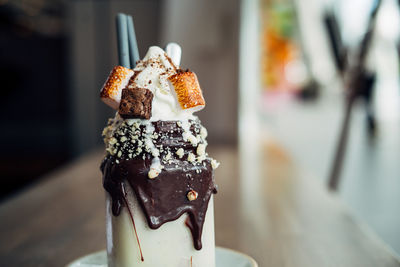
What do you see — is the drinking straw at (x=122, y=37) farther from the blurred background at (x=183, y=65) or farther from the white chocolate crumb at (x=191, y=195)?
the blurred background at (x=183, y=65)

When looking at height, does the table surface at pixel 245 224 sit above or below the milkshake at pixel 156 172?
below

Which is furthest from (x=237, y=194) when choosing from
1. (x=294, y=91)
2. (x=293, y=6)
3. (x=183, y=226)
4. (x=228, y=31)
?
(x=294, y=91)

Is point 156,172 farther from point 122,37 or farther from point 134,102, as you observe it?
point 122,37

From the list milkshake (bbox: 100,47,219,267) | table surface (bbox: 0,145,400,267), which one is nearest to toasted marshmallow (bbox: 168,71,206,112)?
milkshake (bbox: 100,47,219,267)

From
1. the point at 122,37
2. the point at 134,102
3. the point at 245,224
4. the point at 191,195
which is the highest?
the point at 122,37

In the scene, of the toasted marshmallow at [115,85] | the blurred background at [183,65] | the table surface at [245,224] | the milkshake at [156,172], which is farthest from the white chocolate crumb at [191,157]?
the blurred background at [183,65]

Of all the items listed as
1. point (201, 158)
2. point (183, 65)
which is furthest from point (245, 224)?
point (183, 65)
